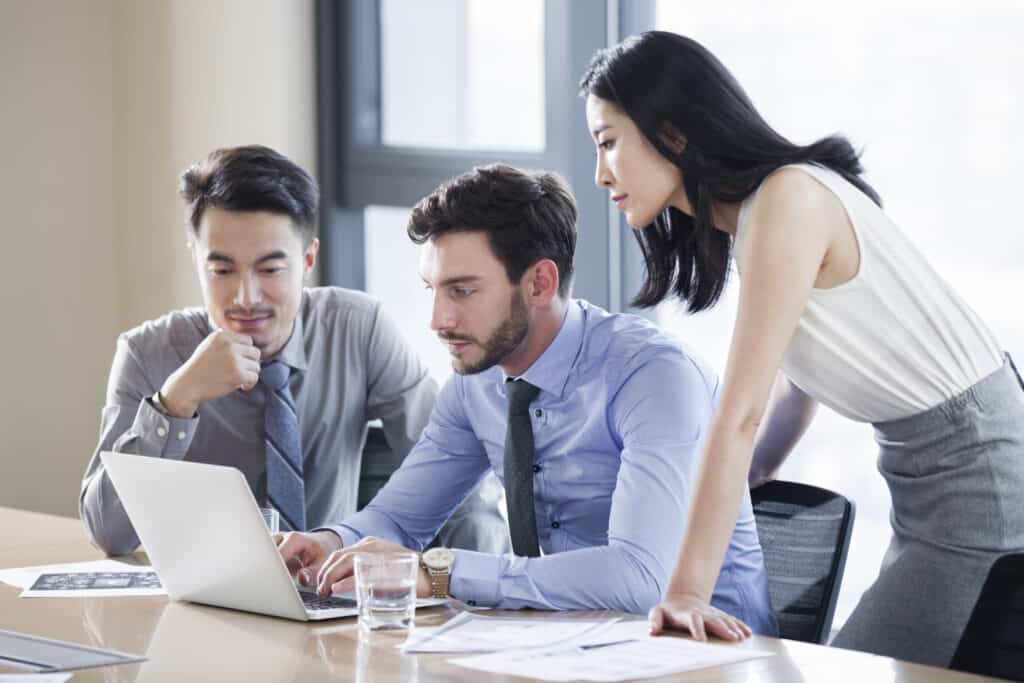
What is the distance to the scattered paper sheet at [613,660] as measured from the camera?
5.38 ft

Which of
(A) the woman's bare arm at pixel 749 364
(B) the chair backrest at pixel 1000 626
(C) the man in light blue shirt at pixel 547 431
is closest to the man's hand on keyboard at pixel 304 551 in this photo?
(C) the man in light blue shirt at pixel 547 431

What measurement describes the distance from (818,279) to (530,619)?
25.0 inches

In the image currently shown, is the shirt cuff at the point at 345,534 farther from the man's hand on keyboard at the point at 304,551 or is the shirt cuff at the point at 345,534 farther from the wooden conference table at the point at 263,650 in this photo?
the wooden conference table at the point at 263,650

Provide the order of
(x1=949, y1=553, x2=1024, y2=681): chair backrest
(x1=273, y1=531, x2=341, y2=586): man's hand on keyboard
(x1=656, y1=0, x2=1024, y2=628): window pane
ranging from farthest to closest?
(x1=656, y1=0, x2=1024, y2=628): window pane
(x1=273, y1=531, x2=341, y2=586): man's hand on keyboard
(x1=949, y1=553, x2=1024, y2=681): chair backrest

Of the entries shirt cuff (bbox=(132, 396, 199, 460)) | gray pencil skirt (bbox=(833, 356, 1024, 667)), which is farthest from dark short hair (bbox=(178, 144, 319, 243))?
gray pencil skirt (bbox=(833, 356, 1024, 667))

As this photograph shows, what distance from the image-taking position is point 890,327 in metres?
2.13

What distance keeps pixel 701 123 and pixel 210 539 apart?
0.92m

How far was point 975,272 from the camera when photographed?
10.0ft

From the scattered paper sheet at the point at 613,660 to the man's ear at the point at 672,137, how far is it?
767 millimetres

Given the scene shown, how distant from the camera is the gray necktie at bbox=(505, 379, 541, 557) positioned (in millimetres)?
2334

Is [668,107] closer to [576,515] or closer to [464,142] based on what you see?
[576,515]

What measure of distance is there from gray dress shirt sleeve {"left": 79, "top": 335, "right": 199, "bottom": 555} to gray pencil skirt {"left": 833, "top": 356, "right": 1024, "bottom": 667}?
126 centimetres

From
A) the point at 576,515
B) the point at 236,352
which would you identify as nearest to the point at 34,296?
the point at 236,352

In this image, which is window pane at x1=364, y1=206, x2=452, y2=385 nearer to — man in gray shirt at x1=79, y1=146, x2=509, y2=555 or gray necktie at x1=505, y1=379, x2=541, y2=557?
man in gray shirt at x1=79, y1=146, x2=509, y2=555
